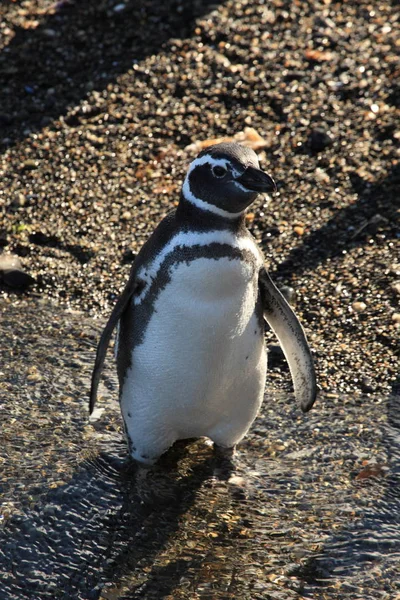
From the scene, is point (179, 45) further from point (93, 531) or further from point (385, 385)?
point (93, 531)

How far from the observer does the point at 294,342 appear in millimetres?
3547

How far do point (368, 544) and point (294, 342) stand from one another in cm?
82

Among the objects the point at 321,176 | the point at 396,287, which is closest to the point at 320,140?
the point at 321,176

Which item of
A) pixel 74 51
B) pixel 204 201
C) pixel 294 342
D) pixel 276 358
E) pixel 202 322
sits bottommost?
pixel 276 358

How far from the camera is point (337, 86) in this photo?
6.05 m

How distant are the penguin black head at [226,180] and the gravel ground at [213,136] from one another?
1.33 meters

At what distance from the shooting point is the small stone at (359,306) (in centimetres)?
444

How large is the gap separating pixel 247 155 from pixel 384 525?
1.38 meters

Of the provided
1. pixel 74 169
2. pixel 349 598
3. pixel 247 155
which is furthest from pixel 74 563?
pixel 74 169

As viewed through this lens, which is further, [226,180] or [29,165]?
[29,165]

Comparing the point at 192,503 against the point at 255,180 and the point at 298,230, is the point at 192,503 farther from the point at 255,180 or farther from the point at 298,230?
the point at 298,230

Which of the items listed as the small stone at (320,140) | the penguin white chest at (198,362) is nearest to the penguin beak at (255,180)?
the penguin white chest at (198,362)

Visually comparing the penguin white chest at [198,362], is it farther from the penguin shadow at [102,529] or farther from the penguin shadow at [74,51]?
the penguin shadow at [74,51]

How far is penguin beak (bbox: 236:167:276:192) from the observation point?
292 cm
